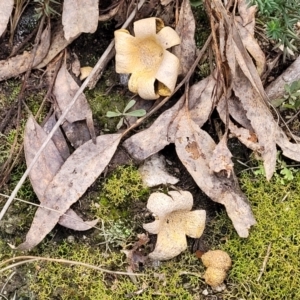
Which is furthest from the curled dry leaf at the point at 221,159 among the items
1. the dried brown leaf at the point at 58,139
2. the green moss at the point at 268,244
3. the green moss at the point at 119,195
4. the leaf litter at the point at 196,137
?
the dried brown leaf at the point at 58,139

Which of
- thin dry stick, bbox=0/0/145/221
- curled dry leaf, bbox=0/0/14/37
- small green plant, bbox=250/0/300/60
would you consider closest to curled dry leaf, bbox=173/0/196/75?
thin dry stick, bbox=0/0/145/221

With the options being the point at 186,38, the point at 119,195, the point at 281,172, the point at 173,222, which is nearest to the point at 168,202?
the point at 173,222

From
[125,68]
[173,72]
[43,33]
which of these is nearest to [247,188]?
[173,72]

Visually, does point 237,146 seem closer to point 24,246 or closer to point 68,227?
point 68,227

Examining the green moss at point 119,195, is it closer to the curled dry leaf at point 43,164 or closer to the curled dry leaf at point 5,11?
the curled dry leaf at point 43,164

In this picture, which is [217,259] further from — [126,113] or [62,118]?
[62,118]

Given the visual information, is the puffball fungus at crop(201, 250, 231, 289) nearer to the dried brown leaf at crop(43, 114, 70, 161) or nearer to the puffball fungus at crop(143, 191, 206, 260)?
the puffball fungus at crop(143, 191, 206, 260)
